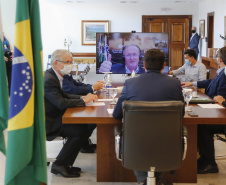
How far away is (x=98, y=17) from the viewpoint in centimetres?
1449

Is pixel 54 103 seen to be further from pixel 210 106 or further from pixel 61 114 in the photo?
pixel 210 106

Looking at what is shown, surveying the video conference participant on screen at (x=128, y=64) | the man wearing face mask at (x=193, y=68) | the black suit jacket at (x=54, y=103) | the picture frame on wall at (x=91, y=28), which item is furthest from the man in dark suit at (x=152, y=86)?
the picture frame on wall at (x=91, y=28)

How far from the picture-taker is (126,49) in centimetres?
514

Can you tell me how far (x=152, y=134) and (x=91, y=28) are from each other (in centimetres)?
1219

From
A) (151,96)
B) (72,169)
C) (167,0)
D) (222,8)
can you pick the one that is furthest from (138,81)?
(167,0)

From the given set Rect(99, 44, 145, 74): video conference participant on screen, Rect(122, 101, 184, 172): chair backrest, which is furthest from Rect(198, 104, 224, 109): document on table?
Rect(99, 44, 145, 74): video conference participant on screen

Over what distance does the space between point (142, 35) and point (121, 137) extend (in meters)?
2.46

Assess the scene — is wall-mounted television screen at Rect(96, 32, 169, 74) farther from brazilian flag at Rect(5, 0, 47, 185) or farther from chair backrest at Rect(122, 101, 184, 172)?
brazilian flag at Rect(5, 0, 47, 185)

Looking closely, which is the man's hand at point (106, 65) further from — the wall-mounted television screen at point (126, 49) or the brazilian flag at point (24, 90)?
the brazilian flag at point (24, 90)

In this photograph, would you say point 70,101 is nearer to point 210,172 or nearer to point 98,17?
point 210,172

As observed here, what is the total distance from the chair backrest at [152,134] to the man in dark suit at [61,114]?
1012mm

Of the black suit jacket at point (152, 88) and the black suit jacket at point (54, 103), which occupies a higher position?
the black suit jacket at point (152, 88)

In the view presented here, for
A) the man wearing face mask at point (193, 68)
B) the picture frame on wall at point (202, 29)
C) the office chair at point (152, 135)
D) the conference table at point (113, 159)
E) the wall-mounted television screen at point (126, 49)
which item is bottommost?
the conference table at point (113, 159)

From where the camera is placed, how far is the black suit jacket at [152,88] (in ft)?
9.40
